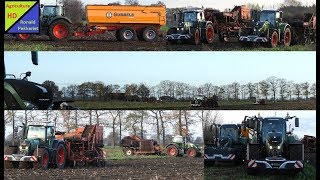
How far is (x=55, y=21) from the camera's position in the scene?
36.5 feet

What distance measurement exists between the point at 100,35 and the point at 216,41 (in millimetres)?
1632

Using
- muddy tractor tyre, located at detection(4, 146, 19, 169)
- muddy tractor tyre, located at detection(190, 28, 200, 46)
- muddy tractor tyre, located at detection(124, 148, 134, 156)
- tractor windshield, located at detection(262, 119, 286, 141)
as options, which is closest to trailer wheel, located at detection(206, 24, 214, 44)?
muddy tractor tyre, located at detection(190, 28, 200, 46)

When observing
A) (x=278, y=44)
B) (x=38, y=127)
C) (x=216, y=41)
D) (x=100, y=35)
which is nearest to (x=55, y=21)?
(x=100, y=35)

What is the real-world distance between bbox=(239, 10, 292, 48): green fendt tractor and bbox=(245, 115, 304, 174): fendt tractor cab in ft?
3.53

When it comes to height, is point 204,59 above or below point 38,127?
above

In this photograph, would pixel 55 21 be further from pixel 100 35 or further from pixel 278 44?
pixel 278 44

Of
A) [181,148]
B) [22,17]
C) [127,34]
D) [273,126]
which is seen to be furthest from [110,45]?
[273,126]

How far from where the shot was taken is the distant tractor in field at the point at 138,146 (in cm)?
1095

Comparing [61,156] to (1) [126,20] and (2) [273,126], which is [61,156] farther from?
(2) [273,126]

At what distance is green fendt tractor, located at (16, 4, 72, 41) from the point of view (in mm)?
11102

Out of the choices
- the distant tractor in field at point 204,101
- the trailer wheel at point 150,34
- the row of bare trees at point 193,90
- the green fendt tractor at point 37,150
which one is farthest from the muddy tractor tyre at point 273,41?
the green fendt tractor at point 37,150

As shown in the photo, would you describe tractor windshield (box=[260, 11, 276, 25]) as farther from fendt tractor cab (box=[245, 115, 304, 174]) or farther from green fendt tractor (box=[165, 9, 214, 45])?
fendt tractor cab (box=[245, 115, 304, 174])

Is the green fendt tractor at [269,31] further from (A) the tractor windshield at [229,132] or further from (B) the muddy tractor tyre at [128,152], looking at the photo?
(B) the muddy tractor tyre at [128,152]

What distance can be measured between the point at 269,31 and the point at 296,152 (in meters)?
1.75
